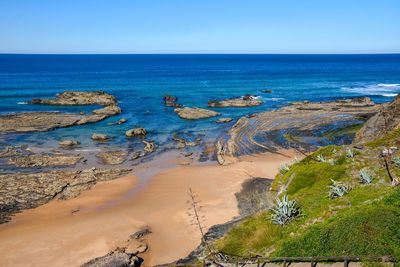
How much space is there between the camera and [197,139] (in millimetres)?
46062

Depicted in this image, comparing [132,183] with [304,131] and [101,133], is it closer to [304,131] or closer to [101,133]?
[101,133]

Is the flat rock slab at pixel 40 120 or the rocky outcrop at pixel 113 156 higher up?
the flat rock slab at pixel 40 120

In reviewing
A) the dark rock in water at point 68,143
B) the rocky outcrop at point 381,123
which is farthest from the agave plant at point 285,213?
the dark rock in water at point 68,143

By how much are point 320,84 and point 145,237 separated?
8726 cm

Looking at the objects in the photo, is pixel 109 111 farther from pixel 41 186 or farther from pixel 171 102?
pixel 41 186

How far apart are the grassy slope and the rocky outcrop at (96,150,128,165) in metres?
18.7

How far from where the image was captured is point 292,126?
50.0 m

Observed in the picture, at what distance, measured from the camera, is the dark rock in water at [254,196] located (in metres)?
24.6

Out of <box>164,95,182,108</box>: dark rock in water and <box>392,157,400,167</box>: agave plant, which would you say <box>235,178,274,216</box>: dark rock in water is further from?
<box>164,95,182,108</box>: dark rock in water

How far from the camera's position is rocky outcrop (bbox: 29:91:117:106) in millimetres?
70625

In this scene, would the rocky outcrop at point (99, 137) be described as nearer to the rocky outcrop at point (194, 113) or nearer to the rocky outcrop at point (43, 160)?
the rocky outcrop at point (43, 160)

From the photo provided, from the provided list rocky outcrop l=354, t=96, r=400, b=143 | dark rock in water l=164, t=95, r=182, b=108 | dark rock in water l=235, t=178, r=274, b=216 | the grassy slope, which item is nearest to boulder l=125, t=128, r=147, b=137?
dark rock in water l=164, t=95, r=182, b=108

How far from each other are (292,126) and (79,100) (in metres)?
42.8

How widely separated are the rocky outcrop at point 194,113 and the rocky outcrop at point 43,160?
22.7 meters
